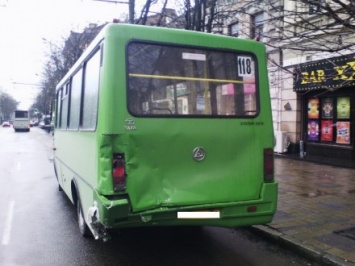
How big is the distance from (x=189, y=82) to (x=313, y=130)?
1194 cm

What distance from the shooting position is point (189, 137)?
454cm

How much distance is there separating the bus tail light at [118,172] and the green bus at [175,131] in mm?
10

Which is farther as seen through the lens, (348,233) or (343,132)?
(343,132)

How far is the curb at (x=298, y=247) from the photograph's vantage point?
15.1 ft

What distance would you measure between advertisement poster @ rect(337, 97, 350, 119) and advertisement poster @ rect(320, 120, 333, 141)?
1.74 feet

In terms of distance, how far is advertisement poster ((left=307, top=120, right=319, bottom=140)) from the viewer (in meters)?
15.3

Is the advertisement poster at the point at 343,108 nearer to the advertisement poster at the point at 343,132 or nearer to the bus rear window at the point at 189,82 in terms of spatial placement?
the advertisement poster at the point at 343,132

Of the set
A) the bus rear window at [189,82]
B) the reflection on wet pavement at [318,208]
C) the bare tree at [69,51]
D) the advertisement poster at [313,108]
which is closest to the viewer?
the bus rear window at [189,82]

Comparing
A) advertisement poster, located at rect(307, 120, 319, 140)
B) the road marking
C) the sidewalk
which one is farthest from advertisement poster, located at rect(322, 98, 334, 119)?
the road marking

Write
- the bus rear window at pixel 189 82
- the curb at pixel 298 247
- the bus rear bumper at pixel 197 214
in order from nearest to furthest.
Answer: the bus rear bumper at pixel 197 214
the bus rear window at pixel 189 82
the curb at pixel 298 247

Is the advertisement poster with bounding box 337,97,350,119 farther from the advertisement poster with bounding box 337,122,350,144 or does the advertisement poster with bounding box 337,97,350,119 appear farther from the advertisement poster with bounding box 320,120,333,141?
the advertisement poster with bounding box 320,120,333,141

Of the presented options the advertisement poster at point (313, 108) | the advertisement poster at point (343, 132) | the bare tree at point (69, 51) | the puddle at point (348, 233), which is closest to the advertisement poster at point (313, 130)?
the advertisement poster at point (313, 108)

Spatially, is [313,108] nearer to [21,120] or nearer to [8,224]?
[8,224]

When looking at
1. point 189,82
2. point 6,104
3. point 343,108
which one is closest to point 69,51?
point 343,108
